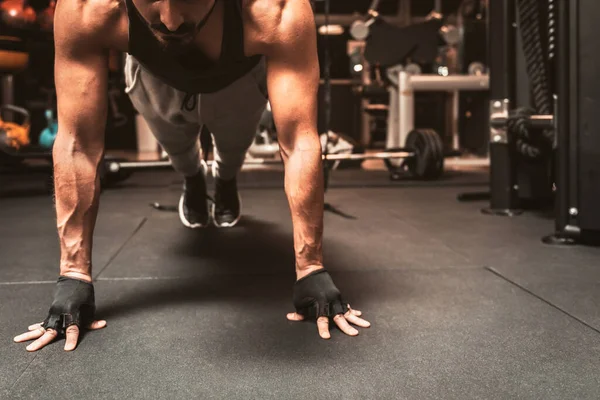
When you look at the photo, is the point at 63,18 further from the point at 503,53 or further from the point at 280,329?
the point at 503,53

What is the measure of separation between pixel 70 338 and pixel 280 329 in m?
0.37

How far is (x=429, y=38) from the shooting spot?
4.81 m

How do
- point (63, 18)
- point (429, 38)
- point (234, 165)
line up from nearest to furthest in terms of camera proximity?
point (63, 18), point (234, 165), point (429, 38)

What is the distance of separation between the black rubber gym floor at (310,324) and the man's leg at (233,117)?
26 cm

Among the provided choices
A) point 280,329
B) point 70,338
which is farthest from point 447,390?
point 70,338

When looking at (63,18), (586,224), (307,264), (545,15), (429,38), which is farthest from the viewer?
(429,38)

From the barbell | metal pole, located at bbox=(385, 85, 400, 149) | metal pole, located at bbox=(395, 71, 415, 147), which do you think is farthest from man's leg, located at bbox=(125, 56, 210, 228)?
metal pole, located at bbox=(385, 85, 400, 149)

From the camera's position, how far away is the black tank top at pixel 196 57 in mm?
1066

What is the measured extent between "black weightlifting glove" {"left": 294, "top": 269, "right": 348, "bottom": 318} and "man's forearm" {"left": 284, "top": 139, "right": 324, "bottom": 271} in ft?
0.10

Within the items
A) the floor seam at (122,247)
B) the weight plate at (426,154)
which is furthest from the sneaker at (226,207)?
the weight plate at (426,154)

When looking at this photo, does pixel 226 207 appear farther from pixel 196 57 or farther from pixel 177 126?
pixel 196 57

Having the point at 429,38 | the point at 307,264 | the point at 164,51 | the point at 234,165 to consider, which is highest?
the point at 429,38

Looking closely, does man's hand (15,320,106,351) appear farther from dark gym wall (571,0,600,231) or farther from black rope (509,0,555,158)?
black rope (509,0,555,158)

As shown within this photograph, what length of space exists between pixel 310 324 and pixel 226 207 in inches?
43.6
